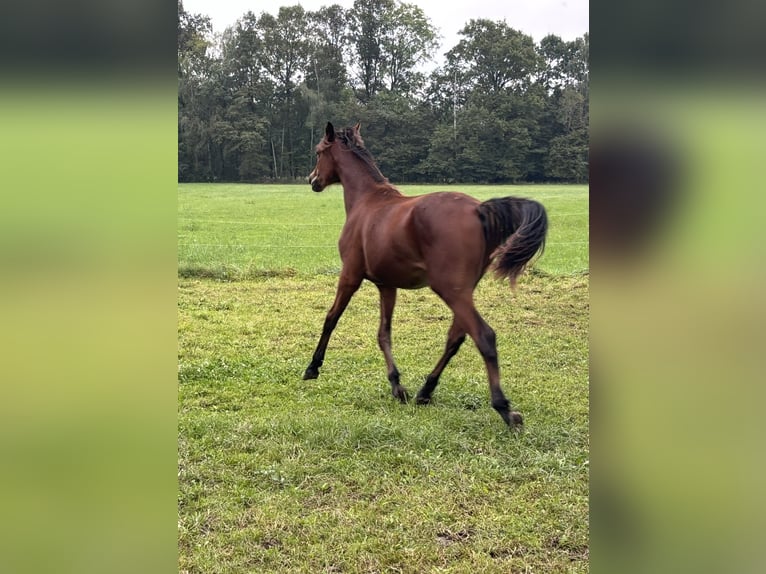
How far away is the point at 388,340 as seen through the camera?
13.3 ft

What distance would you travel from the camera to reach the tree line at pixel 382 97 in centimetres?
297

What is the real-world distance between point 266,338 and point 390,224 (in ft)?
7.30

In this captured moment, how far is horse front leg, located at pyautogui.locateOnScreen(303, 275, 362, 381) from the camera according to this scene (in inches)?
158

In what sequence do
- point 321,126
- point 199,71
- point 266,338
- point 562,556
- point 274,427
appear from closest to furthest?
1. point 562,556
2. point 274,427
3. point 266,338
4. point 199,71
5. point 321,126

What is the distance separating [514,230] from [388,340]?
1.31 meters

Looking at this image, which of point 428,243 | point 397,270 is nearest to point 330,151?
point 397,270

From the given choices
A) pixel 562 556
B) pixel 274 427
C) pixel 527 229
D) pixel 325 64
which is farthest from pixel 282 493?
pixel 325 64

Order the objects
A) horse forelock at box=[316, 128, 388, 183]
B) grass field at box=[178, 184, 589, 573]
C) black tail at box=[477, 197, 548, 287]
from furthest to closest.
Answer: horse forelock at box=[316, 128, 388, 183] < black tail at box=[477, 197, 548, 287] < grass field at box=[178, 184, 589, 573]

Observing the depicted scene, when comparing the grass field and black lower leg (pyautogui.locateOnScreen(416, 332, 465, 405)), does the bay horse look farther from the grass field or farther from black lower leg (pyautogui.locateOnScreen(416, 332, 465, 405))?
the grass field
